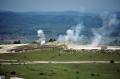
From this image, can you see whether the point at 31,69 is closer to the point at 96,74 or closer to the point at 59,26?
the point at 96,74

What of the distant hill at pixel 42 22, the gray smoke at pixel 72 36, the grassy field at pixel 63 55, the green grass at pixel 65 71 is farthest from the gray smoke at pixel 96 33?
the green grass at pixel 65 71

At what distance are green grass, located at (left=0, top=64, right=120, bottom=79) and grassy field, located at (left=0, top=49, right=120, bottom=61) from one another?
1.14 meters

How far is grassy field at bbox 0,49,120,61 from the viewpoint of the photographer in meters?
20.7

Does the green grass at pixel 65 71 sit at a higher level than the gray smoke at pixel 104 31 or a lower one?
lower

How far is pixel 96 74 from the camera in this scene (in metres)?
18.5

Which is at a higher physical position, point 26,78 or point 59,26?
point 59,26

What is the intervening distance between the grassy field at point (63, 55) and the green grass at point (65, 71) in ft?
3.75

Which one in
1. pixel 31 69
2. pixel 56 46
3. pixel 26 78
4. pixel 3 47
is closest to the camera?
pixel 26 78

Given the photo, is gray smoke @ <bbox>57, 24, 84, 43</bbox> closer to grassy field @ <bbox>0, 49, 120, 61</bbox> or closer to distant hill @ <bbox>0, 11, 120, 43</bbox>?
distant hill @ <bbox>0, 11, 120, 43</bbox>

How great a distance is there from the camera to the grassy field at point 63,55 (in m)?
20.7

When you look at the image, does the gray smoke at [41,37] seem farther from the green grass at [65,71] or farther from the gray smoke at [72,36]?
the green grass at [65,71]

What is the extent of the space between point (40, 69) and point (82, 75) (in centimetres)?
239

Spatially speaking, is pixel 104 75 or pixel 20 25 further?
pixel 20 25

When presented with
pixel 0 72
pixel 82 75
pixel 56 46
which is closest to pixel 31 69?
pixel 0 72
